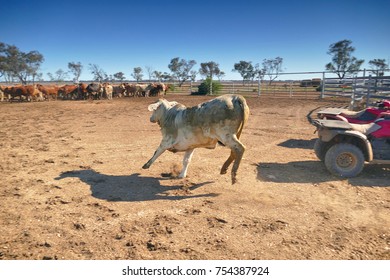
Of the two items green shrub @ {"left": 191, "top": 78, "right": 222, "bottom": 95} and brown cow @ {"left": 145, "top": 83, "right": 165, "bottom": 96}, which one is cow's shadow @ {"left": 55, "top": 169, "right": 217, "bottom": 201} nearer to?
green shrub @ {"left": 191, "top": 78, "right": 222, "bottom": 95}

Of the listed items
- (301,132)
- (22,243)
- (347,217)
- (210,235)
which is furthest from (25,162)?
(301,132)

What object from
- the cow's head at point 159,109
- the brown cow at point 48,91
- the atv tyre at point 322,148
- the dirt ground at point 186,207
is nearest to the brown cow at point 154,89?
the brown cow at point 48,91

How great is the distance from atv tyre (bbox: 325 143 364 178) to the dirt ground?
0.61 ft

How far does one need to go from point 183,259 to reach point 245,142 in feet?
18.5

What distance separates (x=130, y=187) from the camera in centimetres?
507

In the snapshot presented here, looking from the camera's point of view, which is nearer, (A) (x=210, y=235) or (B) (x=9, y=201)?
(A) (x=210, y=235)

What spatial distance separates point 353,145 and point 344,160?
0.33 meters

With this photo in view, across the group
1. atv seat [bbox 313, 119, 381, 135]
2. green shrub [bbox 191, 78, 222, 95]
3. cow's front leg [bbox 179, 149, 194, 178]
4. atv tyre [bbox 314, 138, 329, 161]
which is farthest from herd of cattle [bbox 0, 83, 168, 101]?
atv seat [bbox 313, 119, 381, 135]

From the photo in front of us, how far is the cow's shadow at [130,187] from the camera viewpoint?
4719 mm

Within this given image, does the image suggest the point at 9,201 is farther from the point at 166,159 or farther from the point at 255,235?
the point at 255,235

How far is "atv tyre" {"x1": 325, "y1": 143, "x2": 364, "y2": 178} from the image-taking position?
5383 mm

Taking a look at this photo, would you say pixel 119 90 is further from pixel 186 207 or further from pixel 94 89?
pixel 186 207

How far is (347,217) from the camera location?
400 centimetres

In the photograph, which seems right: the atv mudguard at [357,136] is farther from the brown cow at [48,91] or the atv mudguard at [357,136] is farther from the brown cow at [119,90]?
the brown cow at [48,91]
